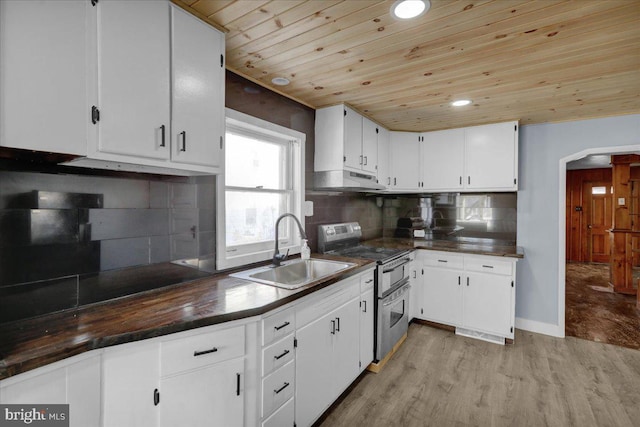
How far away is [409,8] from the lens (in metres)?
1.45

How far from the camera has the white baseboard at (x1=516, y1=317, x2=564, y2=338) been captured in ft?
10.6

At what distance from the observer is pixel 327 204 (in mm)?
3100

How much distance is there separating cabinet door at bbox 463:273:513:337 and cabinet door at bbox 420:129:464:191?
43.5 inches

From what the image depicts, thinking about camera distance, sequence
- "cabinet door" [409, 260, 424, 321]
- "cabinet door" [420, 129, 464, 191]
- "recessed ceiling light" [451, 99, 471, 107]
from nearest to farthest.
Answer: "recessed ceiling light" [451, 99, 471, 107] < "cabinet door" [409, 260, 424, 321] < "cabinet door" [420, 129, 464, 191]

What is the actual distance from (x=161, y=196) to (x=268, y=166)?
102cm

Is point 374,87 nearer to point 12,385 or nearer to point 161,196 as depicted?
point 161,196

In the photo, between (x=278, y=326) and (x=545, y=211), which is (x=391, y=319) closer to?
(x=278, y=326)

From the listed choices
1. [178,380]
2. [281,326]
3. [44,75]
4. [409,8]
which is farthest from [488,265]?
[44,75]

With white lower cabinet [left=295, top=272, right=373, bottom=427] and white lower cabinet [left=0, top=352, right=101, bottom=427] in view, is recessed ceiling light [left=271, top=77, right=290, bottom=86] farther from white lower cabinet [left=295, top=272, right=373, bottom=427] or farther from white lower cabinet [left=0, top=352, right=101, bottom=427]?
white lower cabinet [left=0, top=352, right=101, bottom=427]

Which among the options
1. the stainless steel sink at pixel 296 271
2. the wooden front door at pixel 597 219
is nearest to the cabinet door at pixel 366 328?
the stainless steel sink at pixel 296 271

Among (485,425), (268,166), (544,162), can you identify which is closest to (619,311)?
(544,162)

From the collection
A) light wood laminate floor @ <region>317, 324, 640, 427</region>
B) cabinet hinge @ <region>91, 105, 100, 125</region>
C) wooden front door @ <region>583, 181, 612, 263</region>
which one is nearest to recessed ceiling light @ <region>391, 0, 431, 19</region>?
cabinet hinge @ <region>91, 105, 100, 125</region>

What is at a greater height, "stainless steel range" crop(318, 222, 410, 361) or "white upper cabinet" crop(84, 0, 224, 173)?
"white upper cabinet" crop(84, 0, 224, 173)

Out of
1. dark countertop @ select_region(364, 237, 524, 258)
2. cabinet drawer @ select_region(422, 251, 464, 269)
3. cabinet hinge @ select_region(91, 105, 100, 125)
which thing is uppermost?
cabinet hinge @ select_region(91, 105, 100, 125)
